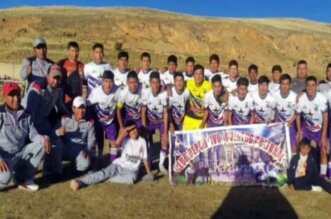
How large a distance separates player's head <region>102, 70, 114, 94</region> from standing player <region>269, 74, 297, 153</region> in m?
2.98

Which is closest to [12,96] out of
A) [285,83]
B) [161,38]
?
[285,83]

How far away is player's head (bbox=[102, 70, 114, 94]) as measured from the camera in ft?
32.8

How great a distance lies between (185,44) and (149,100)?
53379mm

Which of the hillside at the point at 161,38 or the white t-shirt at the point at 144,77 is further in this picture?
the hillside at the point at 161,38

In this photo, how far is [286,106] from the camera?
10242 millimetres

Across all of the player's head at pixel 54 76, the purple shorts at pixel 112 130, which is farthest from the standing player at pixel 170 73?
the player's head at pixel 54 76

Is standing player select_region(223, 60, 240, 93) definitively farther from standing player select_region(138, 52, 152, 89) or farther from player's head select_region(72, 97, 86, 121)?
player's head select_region(72, 97, 86, 121)

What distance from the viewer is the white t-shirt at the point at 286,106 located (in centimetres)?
1023

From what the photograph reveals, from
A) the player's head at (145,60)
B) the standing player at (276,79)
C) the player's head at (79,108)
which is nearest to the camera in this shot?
the player's head at (79,108)

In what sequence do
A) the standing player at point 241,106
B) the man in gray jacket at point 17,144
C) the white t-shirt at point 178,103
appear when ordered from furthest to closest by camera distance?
the white t-shirt at point 178,103 < the standing player at point 241,106 < the man in gray jacket at point 17,144

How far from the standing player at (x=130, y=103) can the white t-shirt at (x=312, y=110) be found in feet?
9.44

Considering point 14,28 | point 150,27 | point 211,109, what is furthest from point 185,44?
point 211,109

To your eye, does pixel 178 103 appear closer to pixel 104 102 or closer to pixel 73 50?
pixel 104 102

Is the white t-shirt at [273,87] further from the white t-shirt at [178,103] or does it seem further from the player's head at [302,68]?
the white t-shirt at [178,103]
